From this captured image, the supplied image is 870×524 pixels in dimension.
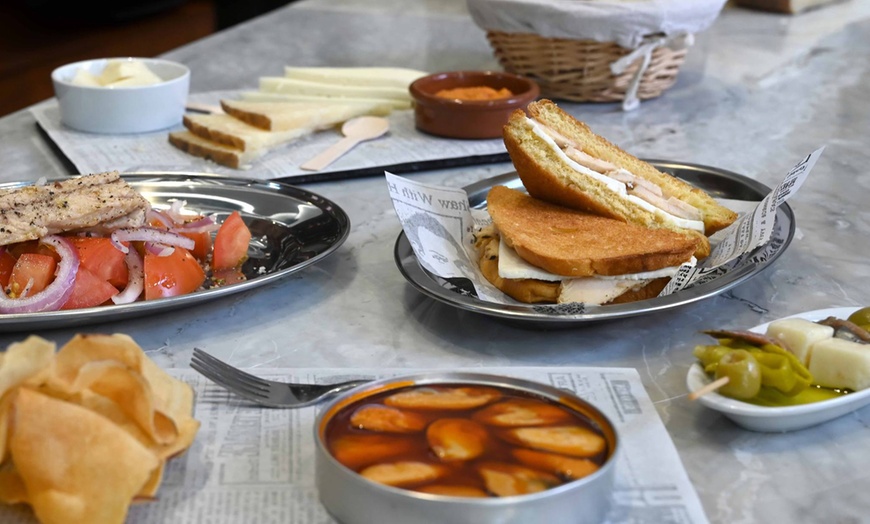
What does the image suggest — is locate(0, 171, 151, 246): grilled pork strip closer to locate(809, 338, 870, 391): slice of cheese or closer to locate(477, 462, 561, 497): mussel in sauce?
locate(477, 462, 561, 497): mussel in sauce

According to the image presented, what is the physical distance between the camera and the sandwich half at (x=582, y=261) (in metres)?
1.55

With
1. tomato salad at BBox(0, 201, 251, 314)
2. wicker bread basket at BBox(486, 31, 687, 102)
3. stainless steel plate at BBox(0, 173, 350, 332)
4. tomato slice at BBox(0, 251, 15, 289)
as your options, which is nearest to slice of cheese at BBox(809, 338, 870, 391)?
stainless steel plate at BBox(0, 173, 350, 332)

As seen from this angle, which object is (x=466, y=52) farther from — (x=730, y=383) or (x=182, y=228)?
(x=730, y=383)

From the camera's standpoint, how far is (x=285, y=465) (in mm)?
1183

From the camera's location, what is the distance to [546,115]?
1976 millimetres

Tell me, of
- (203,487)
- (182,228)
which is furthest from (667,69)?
(203,487)

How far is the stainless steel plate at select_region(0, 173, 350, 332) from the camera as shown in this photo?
1.60 meters

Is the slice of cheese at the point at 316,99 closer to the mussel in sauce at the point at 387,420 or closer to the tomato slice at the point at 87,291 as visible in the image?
the tomato slice at the point at 87,291

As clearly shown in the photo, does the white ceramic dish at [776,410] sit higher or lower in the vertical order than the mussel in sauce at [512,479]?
lower

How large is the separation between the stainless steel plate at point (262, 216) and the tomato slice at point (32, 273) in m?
0.07

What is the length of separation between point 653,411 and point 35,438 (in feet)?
2.61

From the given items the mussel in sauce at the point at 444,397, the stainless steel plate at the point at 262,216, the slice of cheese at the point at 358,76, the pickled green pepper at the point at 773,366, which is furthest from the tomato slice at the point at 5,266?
the slice of cheese at the point at 358,76

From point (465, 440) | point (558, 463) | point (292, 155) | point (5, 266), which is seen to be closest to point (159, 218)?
point (5, 266)

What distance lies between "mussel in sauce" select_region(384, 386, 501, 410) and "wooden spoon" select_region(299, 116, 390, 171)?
1.27 meters
